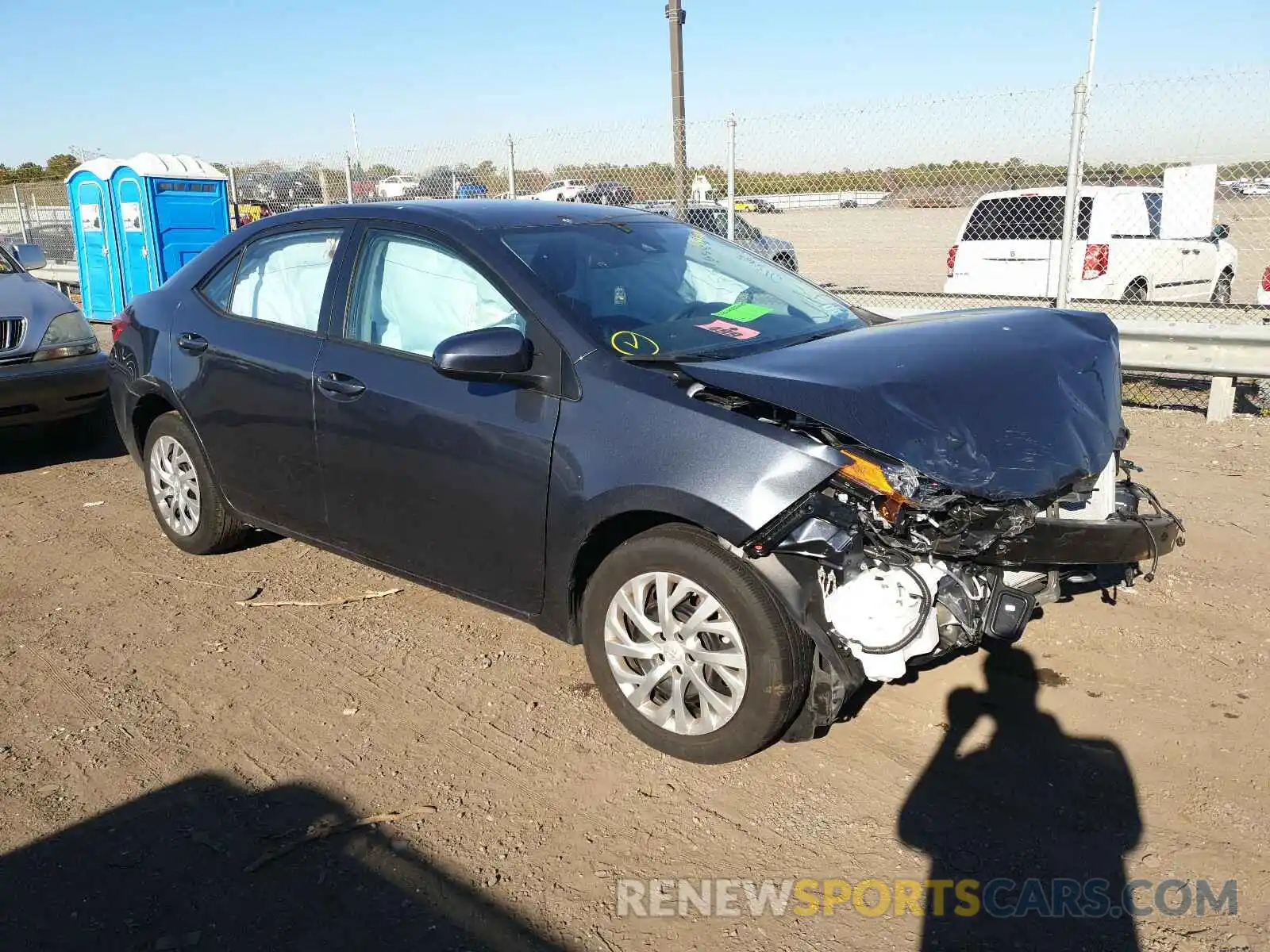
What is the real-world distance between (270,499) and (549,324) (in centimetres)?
181

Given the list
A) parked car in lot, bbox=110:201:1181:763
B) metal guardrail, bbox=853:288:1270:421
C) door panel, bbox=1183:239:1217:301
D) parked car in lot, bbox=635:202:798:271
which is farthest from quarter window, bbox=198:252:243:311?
door panel, bbox=1183:239:1217:301

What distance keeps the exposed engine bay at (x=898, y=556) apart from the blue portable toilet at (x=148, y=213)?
39.4 feet

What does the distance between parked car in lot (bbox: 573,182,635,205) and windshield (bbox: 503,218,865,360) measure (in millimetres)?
7012

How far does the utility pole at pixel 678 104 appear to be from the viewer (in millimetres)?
10250

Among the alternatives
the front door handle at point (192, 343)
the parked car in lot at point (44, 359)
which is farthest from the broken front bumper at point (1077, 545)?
the parked car in lot at point (44, 359)

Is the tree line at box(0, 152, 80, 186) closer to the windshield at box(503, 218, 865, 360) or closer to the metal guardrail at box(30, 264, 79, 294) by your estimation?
the metal guardrail at box(30, 264, 79, 294)

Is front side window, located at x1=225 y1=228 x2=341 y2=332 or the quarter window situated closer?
front side window, located at x1=225 y1=228 x2=341 y2=332

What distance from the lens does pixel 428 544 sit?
3957 millimetres

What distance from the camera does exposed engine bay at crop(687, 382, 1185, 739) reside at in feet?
9.87

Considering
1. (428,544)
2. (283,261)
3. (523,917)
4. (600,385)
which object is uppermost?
(283,261)

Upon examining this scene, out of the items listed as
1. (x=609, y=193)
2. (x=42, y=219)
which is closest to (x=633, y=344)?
(x=609, y=193)

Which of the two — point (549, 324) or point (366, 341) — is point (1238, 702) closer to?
point (549, 324)

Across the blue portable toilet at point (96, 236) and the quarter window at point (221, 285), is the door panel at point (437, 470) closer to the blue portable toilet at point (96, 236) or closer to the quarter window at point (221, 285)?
the quarter window at point (221, 285)

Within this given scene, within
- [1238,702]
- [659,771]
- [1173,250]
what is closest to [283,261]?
[659,771]
